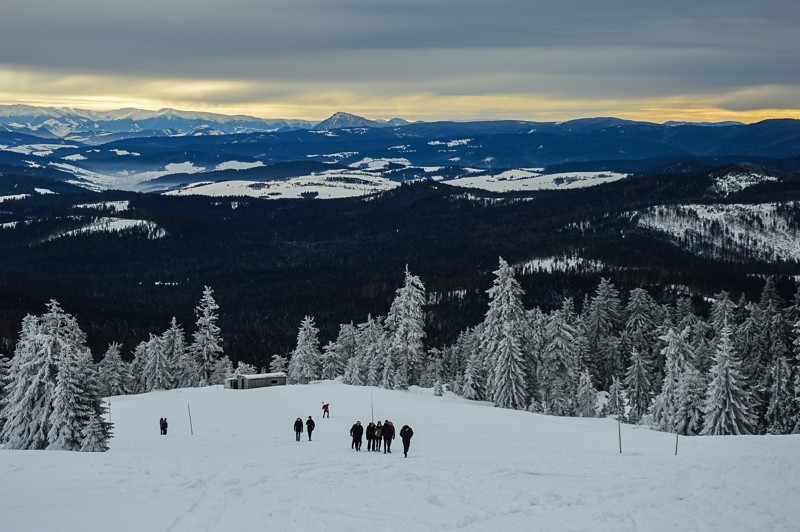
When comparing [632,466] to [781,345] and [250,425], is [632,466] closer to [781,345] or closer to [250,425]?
[250,425]

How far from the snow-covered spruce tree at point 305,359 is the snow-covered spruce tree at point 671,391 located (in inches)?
1766

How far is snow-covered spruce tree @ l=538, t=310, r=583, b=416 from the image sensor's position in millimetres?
65500

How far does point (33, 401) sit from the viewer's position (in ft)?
129

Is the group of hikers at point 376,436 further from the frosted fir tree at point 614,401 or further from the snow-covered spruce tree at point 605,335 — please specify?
the snow-covered spruce tree at point 605,335

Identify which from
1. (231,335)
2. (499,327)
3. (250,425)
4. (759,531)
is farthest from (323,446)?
(231,335)

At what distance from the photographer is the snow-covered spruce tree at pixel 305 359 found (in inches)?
3484

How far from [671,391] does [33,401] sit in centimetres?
4297

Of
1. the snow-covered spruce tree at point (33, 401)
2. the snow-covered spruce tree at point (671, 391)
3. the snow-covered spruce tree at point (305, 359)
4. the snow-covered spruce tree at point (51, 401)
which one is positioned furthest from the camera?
the snow-covered spruce tree at point (305, 359)

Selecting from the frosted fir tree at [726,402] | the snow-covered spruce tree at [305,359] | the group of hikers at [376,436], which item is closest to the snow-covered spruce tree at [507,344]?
the frosted fir tree at [726,402]

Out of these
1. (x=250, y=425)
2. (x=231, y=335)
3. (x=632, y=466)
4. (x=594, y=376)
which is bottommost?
(x=231, y=335)

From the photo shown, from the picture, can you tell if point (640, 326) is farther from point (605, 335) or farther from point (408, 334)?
point (408, 334)

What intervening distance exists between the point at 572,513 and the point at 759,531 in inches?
207

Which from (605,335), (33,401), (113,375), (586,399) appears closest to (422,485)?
(33,401)

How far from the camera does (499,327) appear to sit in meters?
60.7
